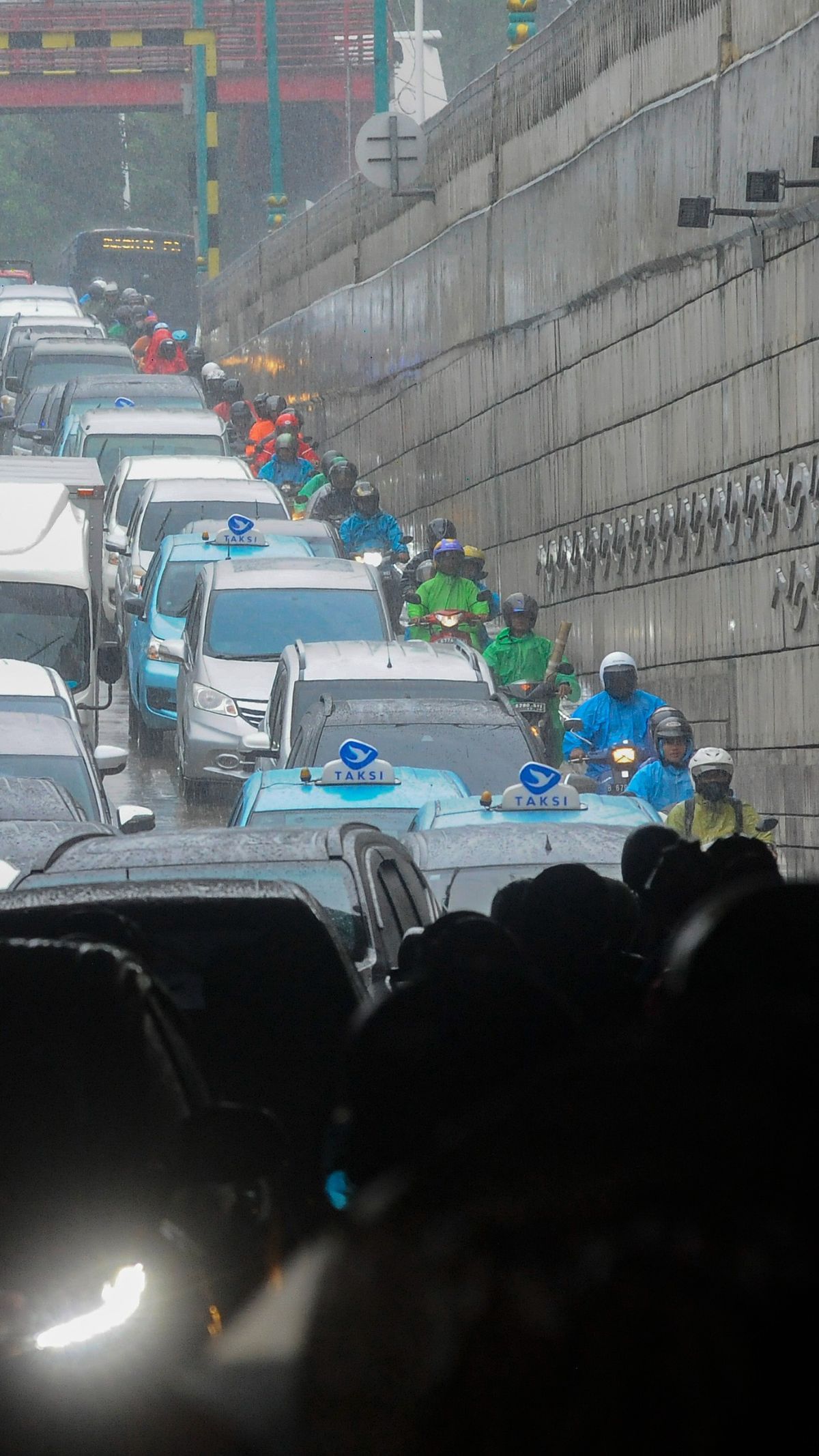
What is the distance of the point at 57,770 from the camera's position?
571 inches

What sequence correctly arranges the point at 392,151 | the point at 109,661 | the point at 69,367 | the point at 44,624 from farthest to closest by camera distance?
the point at 69,367, the point at 392,151, the point at 44,624, the point at 109,661

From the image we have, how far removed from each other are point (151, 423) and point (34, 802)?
2032 cm

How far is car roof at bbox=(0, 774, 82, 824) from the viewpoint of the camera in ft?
40.8

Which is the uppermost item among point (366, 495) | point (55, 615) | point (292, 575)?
point (366, 495)

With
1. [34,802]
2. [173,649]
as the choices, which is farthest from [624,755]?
[173,649]

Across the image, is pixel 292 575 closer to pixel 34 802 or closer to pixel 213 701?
pixel 213 701

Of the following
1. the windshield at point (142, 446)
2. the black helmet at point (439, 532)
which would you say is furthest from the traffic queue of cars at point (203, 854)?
the windshield at point (142, 446)

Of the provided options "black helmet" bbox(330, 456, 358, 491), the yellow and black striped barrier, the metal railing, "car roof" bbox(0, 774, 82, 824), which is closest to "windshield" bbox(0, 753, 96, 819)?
"car roof" bbox(0, 774, 82, 824)

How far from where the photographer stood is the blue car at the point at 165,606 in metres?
21.9

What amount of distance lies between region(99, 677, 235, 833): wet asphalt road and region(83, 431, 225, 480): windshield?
7771 millimetres

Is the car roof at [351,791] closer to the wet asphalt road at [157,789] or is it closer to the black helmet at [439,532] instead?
the wet asphalt road at [157,789]

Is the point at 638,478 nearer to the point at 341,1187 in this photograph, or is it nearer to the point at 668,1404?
the point at 341,1187

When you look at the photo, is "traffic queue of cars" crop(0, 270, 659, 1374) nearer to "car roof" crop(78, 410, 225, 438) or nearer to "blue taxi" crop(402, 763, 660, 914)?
"blue taxi" crop(402, 763, 660, 914)

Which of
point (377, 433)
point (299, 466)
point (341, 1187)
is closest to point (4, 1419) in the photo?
point (341, 1187)
